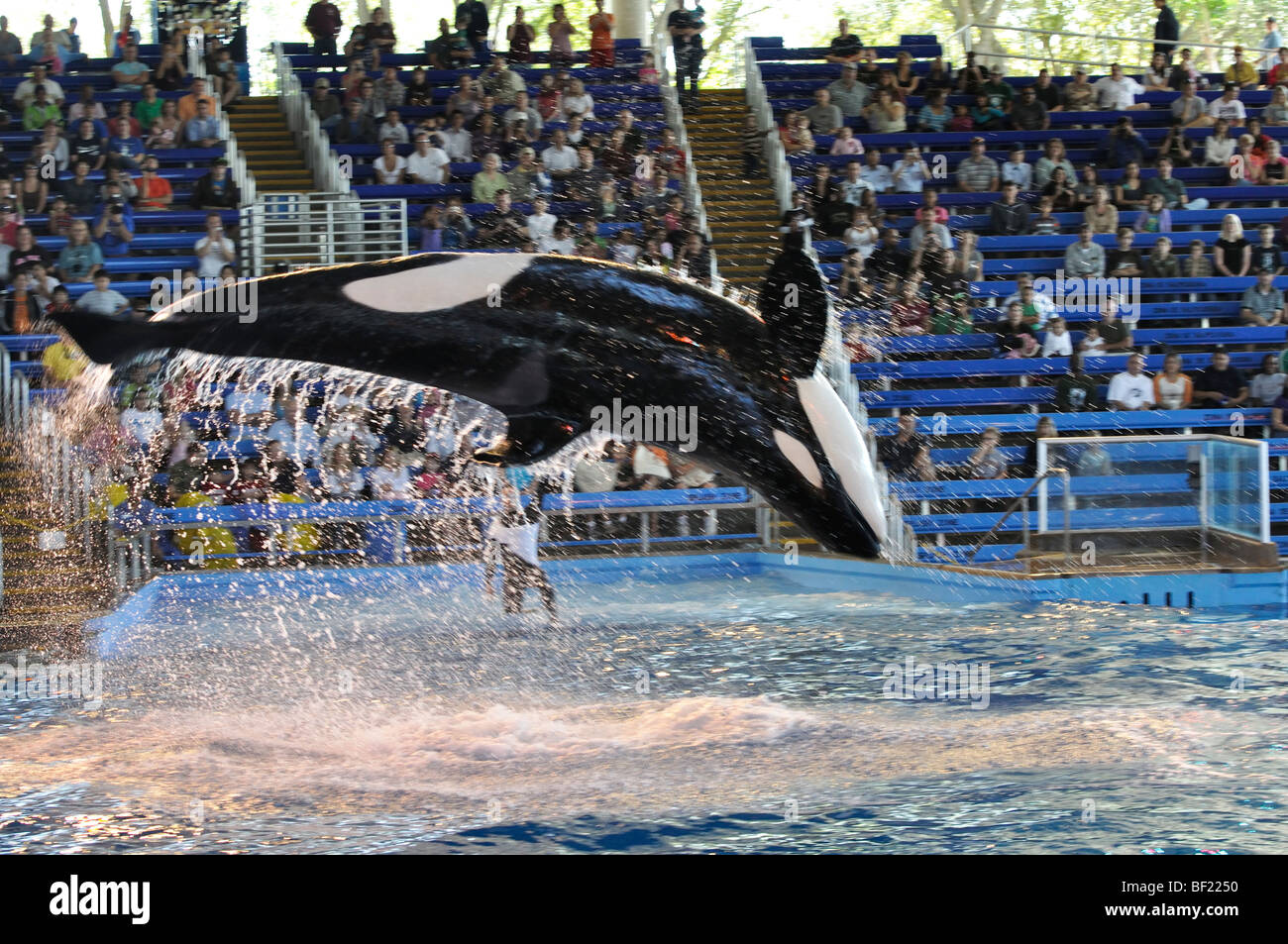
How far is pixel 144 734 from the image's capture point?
25.9 feet

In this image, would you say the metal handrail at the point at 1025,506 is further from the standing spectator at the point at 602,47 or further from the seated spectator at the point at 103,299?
the standing spectator at the point at 602,47

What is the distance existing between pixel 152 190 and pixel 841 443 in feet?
40.8

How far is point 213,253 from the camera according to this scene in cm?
1471

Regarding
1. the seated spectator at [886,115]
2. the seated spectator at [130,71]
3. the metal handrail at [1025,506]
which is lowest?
the metal handrail at [1025,506]

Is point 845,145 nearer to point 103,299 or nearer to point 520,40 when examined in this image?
point 520,40

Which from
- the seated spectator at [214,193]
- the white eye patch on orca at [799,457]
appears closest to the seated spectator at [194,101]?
the seated spectator at [214,193]

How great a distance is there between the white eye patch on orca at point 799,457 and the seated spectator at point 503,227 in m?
9.90

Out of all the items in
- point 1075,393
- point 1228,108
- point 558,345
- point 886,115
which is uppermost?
point 1228,108

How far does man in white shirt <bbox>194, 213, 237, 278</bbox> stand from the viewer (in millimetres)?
14648

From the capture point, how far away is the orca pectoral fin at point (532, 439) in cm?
527

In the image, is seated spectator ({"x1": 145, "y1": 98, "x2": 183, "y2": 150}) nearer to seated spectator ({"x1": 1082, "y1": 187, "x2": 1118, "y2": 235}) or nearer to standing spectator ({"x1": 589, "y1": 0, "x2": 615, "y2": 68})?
standing spectator ({"x1": 589, "y1": 0, "x2": 615, "y2": 68})

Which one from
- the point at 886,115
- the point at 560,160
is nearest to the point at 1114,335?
the point at 886,115
